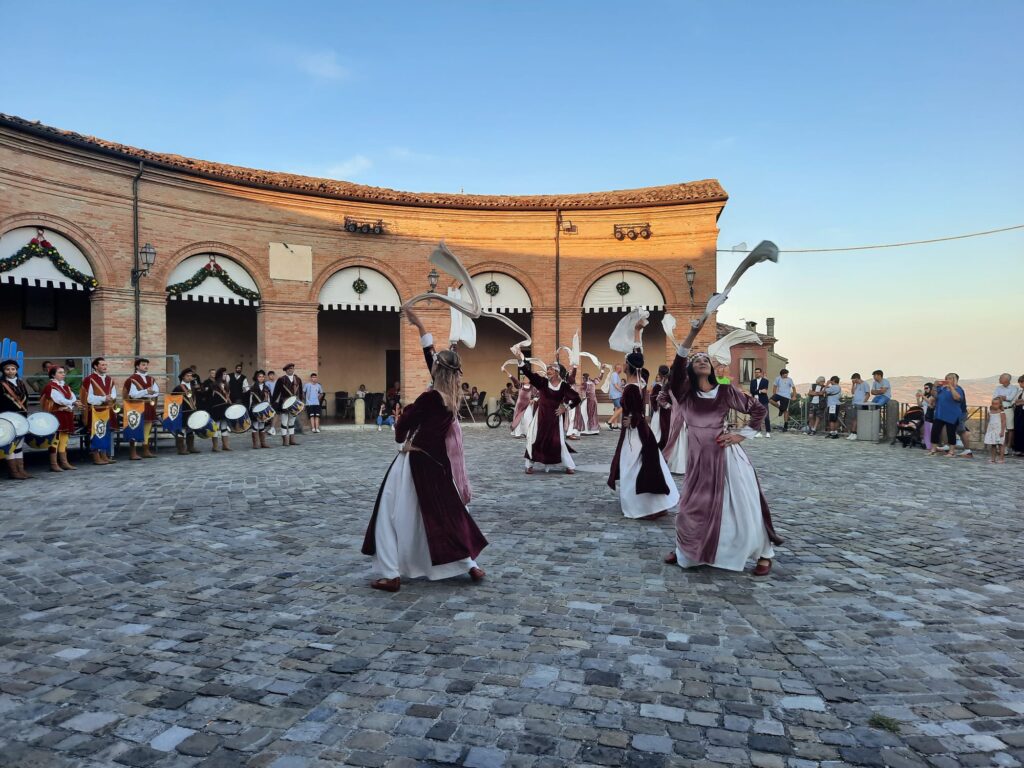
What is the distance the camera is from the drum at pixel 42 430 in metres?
10.6

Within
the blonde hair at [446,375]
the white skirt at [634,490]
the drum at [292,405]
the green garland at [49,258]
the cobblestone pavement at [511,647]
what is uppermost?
the green garland at [49,258]

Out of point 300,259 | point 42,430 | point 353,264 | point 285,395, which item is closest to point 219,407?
point 285,395

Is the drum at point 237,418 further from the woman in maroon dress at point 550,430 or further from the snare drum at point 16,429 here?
the woman in maroon dress at point 550,430

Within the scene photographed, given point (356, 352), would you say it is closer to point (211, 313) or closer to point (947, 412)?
point (211, 313)

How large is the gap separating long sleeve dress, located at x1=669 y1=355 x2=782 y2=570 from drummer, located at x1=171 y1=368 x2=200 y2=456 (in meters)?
11.7

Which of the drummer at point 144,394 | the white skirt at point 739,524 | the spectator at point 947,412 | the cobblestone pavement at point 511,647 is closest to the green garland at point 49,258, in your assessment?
the drummer at point 144,394

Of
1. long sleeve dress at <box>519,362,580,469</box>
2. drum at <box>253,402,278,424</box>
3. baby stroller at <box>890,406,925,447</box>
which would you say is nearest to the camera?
long sleeve dress at <box>519,362,580,469</box>


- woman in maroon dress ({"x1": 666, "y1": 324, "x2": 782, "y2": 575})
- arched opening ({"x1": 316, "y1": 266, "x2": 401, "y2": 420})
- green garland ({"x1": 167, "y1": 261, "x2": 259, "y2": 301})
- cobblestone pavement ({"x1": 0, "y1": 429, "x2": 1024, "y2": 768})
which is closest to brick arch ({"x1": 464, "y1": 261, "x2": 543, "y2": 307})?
arched opening ({"x1": 316, "y1": 266, "x2": 401, "y2": 420})

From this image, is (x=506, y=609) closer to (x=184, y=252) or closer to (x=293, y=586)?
(x=293, y=586)

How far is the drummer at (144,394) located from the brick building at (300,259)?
6484 mm

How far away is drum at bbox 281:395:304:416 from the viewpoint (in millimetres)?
15625

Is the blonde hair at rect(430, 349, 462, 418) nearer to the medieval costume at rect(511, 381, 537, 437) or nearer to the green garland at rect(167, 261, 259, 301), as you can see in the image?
the medieval costume at rect(511, 381, 537, 437)

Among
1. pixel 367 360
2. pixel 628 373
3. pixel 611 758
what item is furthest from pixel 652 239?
pixel 611 758

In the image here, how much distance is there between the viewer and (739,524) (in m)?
5.42
